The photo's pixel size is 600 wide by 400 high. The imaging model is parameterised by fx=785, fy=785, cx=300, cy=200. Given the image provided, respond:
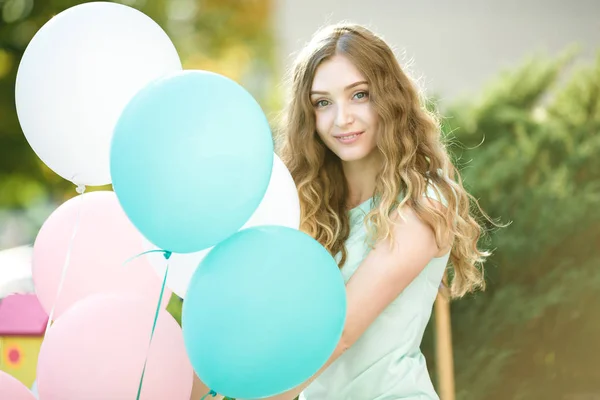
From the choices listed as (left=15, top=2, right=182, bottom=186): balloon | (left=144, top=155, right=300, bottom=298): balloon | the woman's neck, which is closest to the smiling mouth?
the woman's neck

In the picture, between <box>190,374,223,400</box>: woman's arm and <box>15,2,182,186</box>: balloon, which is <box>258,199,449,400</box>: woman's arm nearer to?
<box>190,374,223,400</box>: woman's arm

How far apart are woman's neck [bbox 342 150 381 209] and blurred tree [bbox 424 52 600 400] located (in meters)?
1.97

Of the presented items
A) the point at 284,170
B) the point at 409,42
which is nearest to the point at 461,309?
the point at 409,42

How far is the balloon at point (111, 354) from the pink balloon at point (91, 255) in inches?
7.1

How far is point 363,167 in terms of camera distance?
1.82 m

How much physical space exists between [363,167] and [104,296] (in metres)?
0.71

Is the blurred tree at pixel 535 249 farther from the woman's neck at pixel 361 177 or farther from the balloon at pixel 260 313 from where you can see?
the balloon at pixel 260 313

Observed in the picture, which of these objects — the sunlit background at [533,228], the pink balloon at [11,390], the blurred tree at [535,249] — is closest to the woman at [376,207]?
the pink balloon at [11,390]

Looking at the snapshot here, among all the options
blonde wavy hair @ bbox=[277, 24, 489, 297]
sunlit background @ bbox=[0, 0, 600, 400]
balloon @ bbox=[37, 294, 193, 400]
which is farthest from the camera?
sunlit background @ bbox=[0, 0, 600, 400]

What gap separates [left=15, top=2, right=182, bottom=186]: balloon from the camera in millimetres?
1434

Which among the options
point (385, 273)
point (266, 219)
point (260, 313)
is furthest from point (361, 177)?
point (260, 313)

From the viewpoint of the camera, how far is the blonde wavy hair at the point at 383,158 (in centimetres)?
164

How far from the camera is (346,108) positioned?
166cm

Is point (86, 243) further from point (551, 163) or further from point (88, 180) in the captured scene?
point (551, 163)
